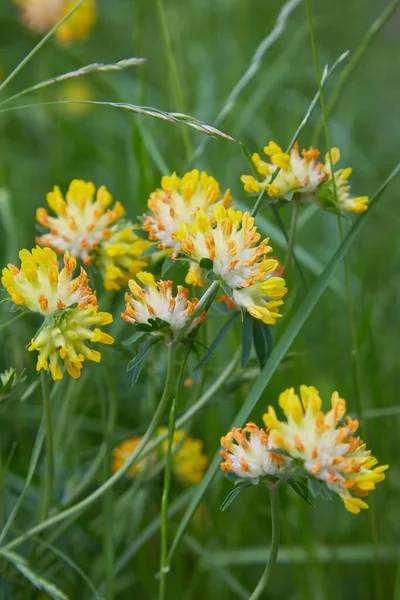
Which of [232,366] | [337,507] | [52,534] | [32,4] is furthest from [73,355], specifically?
[32,4]

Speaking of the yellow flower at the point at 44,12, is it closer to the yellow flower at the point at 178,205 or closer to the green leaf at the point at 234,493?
the yellow flower at the point at 178,205

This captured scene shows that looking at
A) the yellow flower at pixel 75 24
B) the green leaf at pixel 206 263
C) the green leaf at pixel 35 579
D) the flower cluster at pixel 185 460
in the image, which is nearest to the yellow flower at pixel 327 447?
the green leaf at pixel 206 263

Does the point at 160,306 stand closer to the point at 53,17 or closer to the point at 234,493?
the point at 234,493

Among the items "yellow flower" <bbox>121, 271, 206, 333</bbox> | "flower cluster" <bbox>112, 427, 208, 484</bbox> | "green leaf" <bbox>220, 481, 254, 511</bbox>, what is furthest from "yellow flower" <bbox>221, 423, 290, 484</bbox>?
"flower cluster" <bbox>112, 427, 208, 484</bbox>

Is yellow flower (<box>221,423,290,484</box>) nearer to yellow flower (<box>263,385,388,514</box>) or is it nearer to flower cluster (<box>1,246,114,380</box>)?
yellow flower (<box>263,385,388,514</box>)

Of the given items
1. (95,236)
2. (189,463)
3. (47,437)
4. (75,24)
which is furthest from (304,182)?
(75,24)
